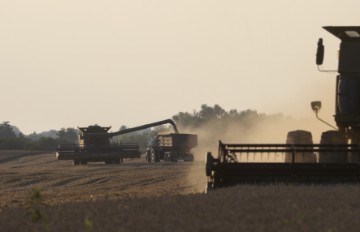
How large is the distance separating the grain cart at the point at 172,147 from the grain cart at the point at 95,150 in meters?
2.51

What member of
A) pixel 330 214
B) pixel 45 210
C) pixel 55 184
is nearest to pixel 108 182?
pixel 55 184

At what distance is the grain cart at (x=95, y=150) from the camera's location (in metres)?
54.5

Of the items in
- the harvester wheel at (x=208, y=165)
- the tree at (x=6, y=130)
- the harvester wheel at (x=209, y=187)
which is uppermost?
the tree at (x=6, y=130)

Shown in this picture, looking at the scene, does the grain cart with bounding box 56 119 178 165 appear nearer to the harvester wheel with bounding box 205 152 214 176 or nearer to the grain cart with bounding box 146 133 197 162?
the grain cart with bounding box 146 133 197 162

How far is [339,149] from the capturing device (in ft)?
57.6

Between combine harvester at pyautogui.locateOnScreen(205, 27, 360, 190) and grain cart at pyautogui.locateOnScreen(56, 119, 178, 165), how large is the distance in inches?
1382

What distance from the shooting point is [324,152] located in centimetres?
1831

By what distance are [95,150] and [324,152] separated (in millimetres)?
37204

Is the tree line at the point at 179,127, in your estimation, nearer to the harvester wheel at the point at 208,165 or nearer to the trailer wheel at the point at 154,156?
the trailer wheel at the point at 154,156

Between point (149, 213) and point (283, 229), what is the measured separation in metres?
2.54

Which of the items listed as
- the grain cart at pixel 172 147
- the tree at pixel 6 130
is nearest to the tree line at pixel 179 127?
the tree at pixel 6 130

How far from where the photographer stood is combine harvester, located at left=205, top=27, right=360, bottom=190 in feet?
57.4

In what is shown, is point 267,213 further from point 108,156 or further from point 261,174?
point 108,156

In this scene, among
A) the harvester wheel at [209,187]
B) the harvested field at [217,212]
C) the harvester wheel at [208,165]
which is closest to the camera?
the harvested field at [217,212]
